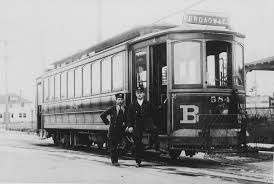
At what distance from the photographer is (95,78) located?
13711mm

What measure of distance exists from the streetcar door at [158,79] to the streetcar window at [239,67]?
1.62 m

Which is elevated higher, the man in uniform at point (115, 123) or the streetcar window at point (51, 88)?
the streetcar window at point (51, 88)

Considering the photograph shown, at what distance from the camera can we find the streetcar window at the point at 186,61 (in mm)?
10461

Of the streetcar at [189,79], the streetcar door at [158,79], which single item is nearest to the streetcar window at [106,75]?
the streetcar at [189,79]

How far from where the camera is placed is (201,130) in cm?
1000

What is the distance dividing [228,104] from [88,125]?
5027 mm

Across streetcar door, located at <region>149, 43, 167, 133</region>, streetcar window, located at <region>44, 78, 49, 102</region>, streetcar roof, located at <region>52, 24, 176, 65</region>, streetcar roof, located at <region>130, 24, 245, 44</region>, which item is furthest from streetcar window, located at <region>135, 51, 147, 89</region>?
streetcar window, located at <region>44, 78, 49, 102</region>

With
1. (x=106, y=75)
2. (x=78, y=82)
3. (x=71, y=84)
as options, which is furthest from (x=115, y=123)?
(x=71, y=84)

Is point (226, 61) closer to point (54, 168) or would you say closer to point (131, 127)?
point (131, 127)

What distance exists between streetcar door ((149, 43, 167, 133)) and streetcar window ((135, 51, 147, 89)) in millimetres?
261

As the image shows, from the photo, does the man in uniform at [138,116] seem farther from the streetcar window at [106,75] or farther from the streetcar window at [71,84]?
the streetcar window at [71,84]

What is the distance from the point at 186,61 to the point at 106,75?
310 cm

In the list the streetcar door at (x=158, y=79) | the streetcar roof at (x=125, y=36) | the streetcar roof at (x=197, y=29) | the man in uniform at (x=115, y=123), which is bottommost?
the man in uniform at (x=115, y=123)

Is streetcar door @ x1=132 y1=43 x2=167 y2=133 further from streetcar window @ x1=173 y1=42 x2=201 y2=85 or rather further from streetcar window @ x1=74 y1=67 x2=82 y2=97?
streetcar window @ x1=74 y1=67 x2=82 y2=97
